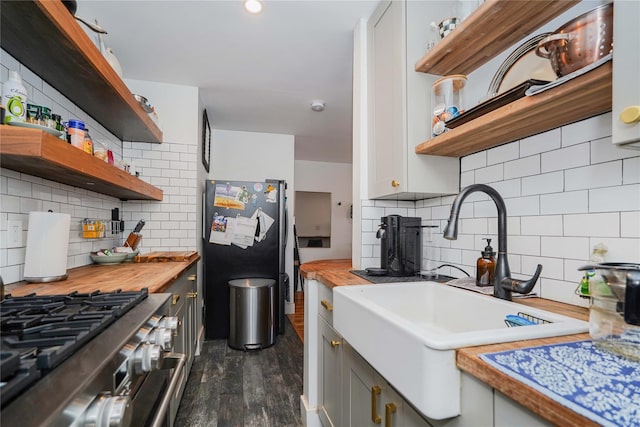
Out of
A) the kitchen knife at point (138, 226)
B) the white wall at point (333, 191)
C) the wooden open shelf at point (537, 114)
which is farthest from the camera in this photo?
the white wall at point (333, 191)

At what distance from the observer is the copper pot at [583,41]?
30.7 inches

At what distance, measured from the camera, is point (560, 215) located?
1.05 metres

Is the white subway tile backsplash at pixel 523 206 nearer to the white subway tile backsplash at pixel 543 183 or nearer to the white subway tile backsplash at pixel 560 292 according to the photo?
the white subway tile backsplash at pixel 543 183

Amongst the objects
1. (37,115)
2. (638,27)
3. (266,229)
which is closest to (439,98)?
(638,27)

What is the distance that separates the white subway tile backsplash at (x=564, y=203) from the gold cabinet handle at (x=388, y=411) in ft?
2.81

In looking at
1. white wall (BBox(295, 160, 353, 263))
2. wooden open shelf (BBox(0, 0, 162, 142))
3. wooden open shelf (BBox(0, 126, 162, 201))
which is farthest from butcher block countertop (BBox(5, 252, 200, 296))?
white wall (BBox(295, 160, 353, 263))

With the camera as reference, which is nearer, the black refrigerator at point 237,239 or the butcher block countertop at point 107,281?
the butcher block countertop at point 107,281

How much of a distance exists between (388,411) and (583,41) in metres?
1.15

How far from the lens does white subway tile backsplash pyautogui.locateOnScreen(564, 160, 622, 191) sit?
89 cm

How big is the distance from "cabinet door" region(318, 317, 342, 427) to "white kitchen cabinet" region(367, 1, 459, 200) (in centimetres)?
78

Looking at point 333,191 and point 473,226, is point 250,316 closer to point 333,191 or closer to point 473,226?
point 473,226

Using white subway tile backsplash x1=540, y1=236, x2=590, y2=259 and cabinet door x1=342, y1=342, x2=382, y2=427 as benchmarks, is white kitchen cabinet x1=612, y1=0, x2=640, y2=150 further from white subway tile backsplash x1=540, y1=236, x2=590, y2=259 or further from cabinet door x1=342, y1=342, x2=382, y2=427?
cabinet door x1=342, y1=342, x2=382, y2=427

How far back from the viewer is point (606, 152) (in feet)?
3.01

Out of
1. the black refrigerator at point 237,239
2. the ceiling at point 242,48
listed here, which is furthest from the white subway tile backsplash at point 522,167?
the black refrigerator at point 237,239
